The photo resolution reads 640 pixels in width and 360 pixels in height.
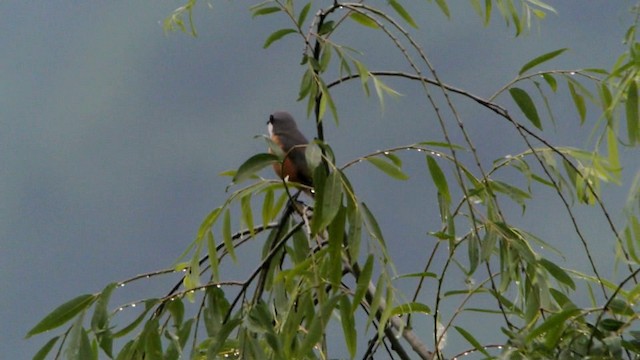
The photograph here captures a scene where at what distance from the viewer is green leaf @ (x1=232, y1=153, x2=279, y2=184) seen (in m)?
1.42

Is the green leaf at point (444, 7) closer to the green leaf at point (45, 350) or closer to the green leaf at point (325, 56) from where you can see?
the green leaf at point (325, 56)

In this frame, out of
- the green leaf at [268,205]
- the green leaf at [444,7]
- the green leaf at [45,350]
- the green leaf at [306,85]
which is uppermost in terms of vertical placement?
the green leaf at [444,7]

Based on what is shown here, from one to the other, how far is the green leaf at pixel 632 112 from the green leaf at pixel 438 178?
0.28 metres

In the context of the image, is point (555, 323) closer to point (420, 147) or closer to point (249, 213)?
point (420, 147)

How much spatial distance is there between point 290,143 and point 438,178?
0.80 metres

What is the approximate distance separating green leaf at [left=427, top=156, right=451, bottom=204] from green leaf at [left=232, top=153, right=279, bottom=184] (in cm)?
25

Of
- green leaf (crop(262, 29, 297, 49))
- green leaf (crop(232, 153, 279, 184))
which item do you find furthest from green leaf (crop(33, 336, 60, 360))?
green leaf (crop(262, 29, 297, 49))

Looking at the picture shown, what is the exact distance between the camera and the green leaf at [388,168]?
150 cm

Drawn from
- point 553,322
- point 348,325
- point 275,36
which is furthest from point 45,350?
point 553,322

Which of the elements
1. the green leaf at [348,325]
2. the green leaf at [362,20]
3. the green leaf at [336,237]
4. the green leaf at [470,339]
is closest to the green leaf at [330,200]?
the green leaf at [336,237]

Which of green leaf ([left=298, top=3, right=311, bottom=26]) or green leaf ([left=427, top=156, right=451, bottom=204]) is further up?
green leaf ([left=298, top=3, right=311, bottom=26])

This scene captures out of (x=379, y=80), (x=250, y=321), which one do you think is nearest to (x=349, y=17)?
(x=379, y=80)

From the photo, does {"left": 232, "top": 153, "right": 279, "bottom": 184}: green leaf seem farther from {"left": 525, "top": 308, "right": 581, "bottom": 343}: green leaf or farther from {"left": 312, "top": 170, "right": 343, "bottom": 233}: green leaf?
{"left": 525, "top": 308, "right": 581, "bottom": 343}: green leaf

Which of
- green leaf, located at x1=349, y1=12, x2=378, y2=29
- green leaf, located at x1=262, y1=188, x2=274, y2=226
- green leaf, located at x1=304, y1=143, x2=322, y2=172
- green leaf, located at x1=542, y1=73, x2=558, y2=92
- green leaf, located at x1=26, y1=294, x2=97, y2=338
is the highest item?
green leaf, located at x1=349, y1=12, x2=378, y2=29
